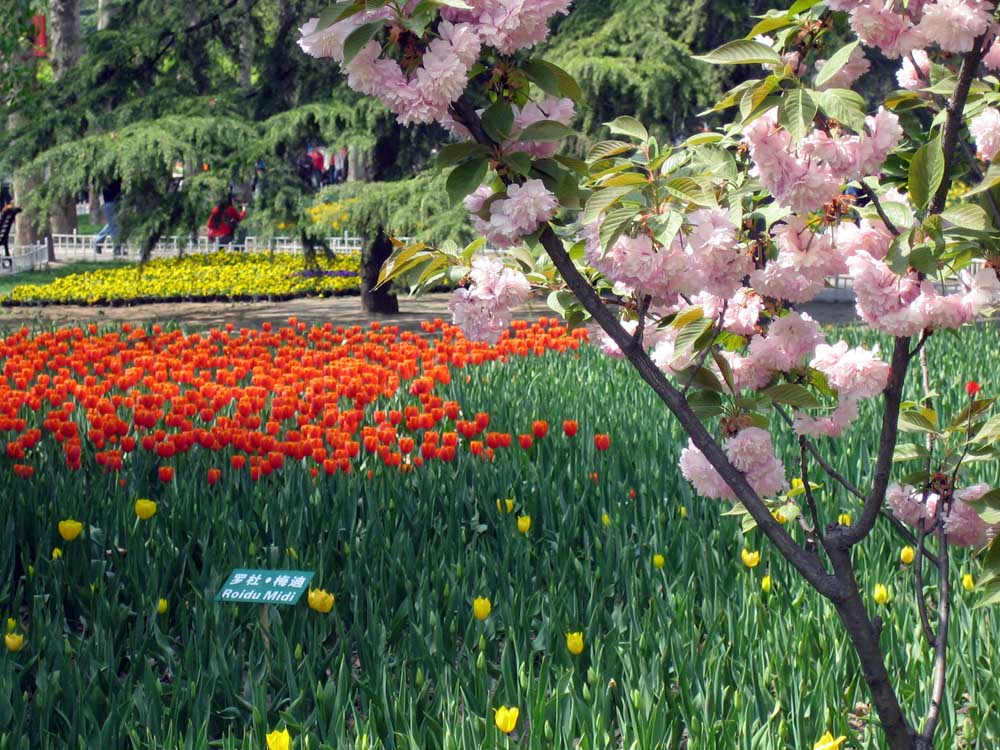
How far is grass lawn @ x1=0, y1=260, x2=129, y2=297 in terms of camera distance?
52.8 feet

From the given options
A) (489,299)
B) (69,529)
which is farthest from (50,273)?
(489,299)

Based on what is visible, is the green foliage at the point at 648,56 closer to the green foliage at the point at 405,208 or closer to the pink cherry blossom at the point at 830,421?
the green foliage at the point at 405,208


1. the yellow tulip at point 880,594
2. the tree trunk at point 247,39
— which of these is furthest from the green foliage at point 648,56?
the yellow tulip at point 880,594

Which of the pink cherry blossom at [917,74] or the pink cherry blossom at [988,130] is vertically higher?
the pink cherry blossom at [917,74]

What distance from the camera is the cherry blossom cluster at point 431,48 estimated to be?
1424mm

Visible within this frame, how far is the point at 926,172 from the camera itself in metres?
1.54

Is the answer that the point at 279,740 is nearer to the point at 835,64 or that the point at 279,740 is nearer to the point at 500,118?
the point at 500,118

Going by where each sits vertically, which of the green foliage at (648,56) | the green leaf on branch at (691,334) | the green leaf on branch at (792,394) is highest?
the green foliage at (648,56)

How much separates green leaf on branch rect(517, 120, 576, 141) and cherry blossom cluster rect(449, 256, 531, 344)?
28 cm

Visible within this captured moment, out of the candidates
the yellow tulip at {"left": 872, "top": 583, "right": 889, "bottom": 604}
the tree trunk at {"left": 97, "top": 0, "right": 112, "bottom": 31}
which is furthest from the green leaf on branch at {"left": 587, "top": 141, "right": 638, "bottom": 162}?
the tree trunk at {"left": 97, "top": 0, "right": 112, "bottom": 31}

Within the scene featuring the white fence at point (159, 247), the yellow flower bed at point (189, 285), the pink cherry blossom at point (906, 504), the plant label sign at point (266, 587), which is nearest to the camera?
the pink cherry blossom at point (906, 504)

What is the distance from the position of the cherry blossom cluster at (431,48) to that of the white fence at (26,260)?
17886 mm

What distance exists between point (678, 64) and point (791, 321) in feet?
29.2

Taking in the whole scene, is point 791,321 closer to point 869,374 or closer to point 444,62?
point 869,374
